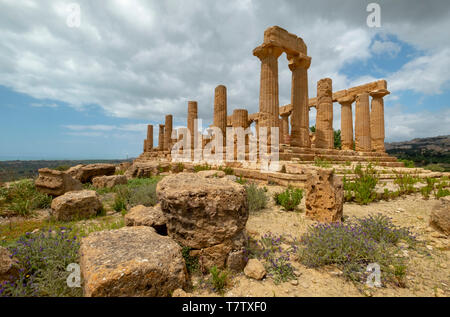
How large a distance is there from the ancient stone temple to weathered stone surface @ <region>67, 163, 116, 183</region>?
7.32 metres

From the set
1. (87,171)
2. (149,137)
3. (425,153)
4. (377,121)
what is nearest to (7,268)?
(87,171)

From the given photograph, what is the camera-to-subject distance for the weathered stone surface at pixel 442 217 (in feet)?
10.6

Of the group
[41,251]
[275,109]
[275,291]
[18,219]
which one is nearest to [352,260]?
[275,291]

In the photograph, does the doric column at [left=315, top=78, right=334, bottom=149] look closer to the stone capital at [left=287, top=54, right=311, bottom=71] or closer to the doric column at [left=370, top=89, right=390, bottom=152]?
the stone capital at [left=287, top=54, right=311, bottom=71]

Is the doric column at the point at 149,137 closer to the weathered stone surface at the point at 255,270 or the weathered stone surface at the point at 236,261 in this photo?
the weathered stone surface at the point at 236,261

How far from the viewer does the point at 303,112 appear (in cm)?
1171

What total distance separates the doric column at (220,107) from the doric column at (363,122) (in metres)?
9.63

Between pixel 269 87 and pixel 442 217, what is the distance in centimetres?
857

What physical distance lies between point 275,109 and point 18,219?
10.2 m

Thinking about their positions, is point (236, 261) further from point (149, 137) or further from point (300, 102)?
point (149, 137)

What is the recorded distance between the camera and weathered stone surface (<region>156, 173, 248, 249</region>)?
230 cm

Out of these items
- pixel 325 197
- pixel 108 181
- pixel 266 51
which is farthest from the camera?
pixel 266 51
